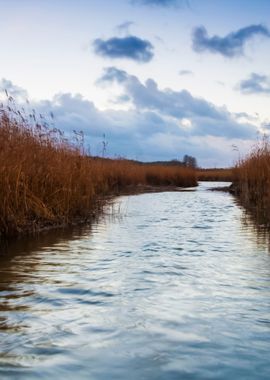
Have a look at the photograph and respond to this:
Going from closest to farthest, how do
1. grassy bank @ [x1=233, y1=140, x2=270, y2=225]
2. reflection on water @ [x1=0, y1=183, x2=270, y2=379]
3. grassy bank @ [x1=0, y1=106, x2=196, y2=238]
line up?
reflection on water @ [x1=0, y1=183, x2=270, y2=379], grassy bank @ [x1=0, y1=106, x2=196, y2=238], grassy bank @ [x1=233, y1=140, x2=270, y2=225]

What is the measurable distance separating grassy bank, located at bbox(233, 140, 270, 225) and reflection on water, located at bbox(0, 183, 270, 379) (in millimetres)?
6060

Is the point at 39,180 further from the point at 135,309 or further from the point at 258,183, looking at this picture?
the point at 258,183

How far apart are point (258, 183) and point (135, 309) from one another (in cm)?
1324

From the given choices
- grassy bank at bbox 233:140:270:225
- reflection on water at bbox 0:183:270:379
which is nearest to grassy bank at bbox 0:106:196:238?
reflection on water at bbox 0:183:270:379

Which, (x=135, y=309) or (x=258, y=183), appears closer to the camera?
(x=135, y=309)

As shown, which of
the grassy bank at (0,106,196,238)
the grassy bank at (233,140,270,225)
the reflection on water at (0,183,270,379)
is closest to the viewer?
the reflection on water at (0,183,270,379)

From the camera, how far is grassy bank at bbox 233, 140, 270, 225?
1566 cm

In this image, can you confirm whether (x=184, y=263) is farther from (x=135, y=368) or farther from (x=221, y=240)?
(x=135, y=368)

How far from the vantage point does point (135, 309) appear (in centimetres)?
528

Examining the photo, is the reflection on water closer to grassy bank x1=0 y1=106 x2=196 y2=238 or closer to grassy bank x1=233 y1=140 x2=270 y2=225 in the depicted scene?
grassy bank x1=0 y1=106 x2=196 y2=238

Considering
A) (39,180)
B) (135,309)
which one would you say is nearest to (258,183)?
(39,180)

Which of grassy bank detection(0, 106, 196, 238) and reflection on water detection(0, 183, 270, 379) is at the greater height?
grassy bank detection(0, 106, 196, 238)

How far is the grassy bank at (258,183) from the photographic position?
1566 centimetres

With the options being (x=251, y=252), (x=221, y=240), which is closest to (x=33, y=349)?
(x=251, y=252)
